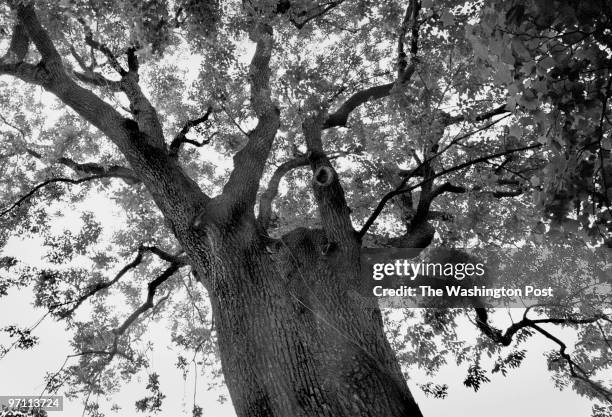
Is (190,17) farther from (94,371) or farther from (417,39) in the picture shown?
(94,371)

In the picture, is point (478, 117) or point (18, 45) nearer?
point (478, 117)

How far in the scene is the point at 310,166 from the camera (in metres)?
5.64

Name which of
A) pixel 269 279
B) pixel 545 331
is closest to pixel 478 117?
pixel 545 331

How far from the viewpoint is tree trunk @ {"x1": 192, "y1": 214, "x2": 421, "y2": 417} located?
3.04 metres

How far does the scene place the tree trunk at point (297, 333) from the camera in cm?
304

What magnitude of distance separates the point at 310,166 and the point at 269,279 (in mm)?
2281

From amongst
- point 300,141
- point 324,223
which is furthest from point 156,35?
point 300,141

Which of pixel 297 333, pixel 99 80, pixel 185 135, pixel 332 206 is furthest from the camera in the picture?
pixel 99 80

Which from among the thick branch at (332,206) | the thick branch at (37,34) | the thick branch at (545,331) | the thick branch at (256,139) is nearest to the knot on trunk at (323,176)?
the thick branch at (332,206)

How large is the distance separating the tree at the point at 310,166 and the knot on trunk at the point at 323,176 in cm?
2

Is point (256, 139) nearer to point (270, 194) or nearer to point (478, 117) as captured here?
point (270, 194)

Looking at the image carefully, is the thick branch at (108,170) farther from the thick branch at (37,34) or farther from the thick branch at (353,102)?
the thick branch at (353,102)

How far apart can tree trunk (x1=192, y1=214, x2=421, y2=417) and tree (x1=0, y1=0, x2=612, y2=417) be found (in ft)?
0.06

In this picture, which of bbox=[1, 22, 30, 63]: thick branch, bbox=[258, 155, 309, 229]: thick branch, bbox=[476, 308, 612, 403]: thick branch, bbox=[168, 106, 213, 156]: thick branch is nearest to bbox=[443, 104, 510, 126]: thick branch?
bbox=[258, 155, 309, 229]: thick branch
